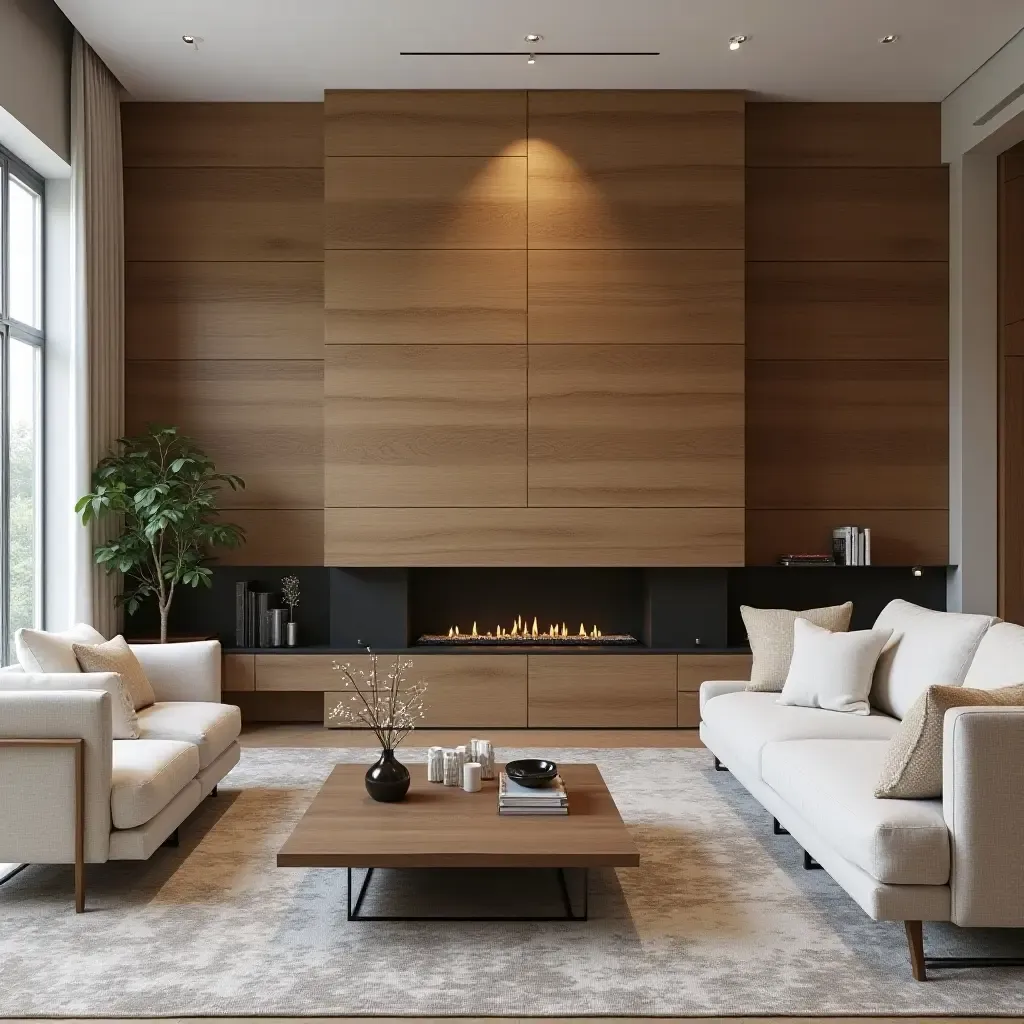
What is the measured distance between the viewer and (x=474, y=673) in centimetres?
652

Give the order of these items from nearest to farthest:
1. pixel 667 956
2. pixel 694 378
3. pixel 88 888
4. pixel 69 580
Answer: pixel 667 956 → pixel 88 888 → pixel 69 580 → pixel 694 378

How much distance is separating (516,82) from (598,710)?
3.80m

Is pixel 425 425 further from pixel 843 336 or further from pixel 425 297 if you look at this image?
pixel 843 336

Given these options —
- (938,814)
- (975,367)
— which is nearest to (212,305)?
(975,367)

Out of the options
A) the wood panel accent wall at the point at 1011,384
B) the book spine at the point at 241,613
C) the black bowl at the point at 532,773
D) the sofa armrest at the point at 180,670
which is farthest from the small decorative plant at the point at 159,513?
the wood panel accent wall at the point at 1011,384

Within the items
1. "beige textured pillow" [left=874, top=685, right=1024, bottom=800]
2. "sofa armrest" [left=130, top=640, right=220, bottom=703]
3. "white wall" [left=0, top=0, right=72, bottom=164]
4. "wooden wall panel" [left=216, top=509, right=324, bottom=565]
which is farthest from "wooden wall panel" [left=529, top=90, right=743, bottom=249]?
"beige textured pillow" [left=874, top=685, right=1024, bottom=800]

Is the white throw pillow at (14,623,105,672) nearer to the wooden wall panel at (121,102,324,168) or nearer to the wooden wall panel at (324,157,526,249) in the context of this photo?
the wooden wall panel at (324,157,526,249)

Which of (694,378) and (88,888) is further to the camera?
(694,378)

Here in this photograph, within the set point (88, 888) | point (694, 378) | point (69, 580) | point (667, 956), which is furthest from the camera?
point (694, 378)

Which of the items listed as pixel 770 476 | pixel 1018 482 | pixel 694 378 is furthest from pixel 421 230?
pixel 1018 482

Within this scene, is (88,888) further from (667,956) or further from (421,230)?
(421,230)

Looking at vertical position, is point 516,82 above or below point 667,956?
above

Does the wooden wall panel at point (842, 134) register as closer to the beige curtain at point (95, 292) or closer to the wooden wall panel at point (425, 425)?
the wooden wall panel at point (425, 425)

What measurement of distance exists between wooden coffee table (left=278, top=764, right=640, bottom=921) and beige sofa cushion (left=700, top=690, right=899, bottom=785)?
31.0 inches
